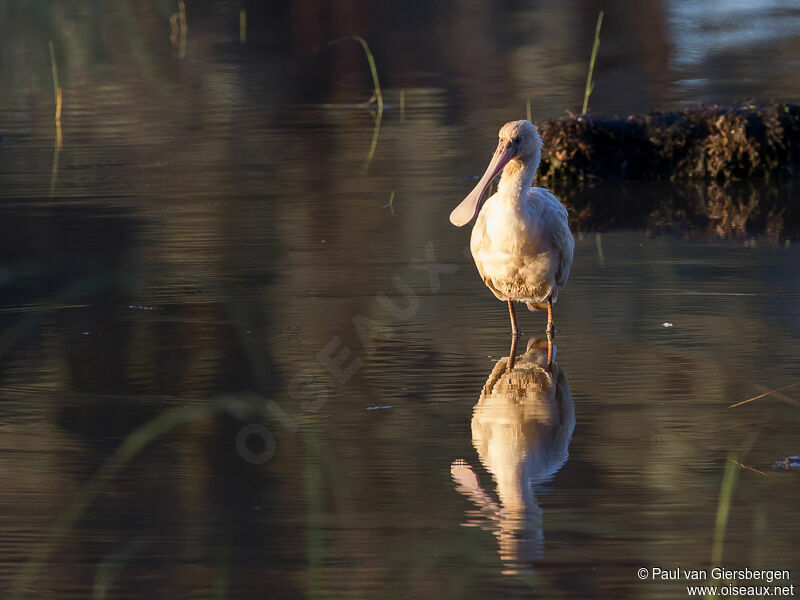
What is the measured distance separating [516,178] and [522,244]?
1.11 feet

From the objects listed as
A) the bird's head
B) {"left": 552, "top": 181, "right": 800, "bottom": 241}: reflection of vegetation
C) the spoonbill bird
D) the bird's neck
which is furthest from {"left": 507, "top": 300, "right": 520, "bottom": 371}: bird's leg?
{"left": 552, "top": 181, "right": 800, "bottom": 241}: reflection of vegetation

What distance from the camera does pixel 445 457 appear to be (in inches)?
226

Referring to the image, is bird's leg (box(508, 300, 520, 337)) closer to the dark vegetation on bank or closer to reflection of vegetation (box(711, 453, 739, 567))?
reflection of vegetation (box(711, 453, 739, 567))

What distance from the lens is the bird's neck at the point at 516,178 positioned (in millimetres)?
7652

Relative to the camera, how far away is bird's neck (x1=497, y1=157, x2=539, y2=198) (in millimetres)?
7652

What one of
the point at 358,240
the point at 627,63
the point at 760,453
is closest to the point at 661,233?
the point at 358,240

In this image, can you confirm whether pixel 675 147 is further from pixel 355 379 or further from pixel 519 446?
pixel 519 446

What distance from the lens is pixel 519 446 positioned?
585cm

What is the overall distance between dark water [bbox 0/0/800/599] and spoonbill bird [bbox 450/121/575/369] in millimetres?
216

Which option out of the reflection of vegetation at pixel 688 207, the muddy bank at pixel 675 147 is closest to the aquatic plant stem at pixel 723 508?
the reflection of vegetation at pixel 688 207

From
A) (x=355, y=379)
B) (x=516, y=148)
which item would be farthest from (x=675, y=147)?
(x=355, y=379)

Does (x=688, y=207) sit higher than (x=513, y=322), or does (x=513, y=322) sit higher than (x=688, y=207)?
(x=513, y=322)

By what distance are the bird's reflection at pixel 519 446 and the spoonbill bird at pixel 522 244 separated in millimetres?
347

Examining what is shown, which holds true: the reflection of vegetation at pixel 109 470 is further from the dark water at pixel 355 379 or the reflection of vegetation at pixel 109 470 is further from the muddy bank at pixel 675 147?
the muddy bank at pixel 675 147
